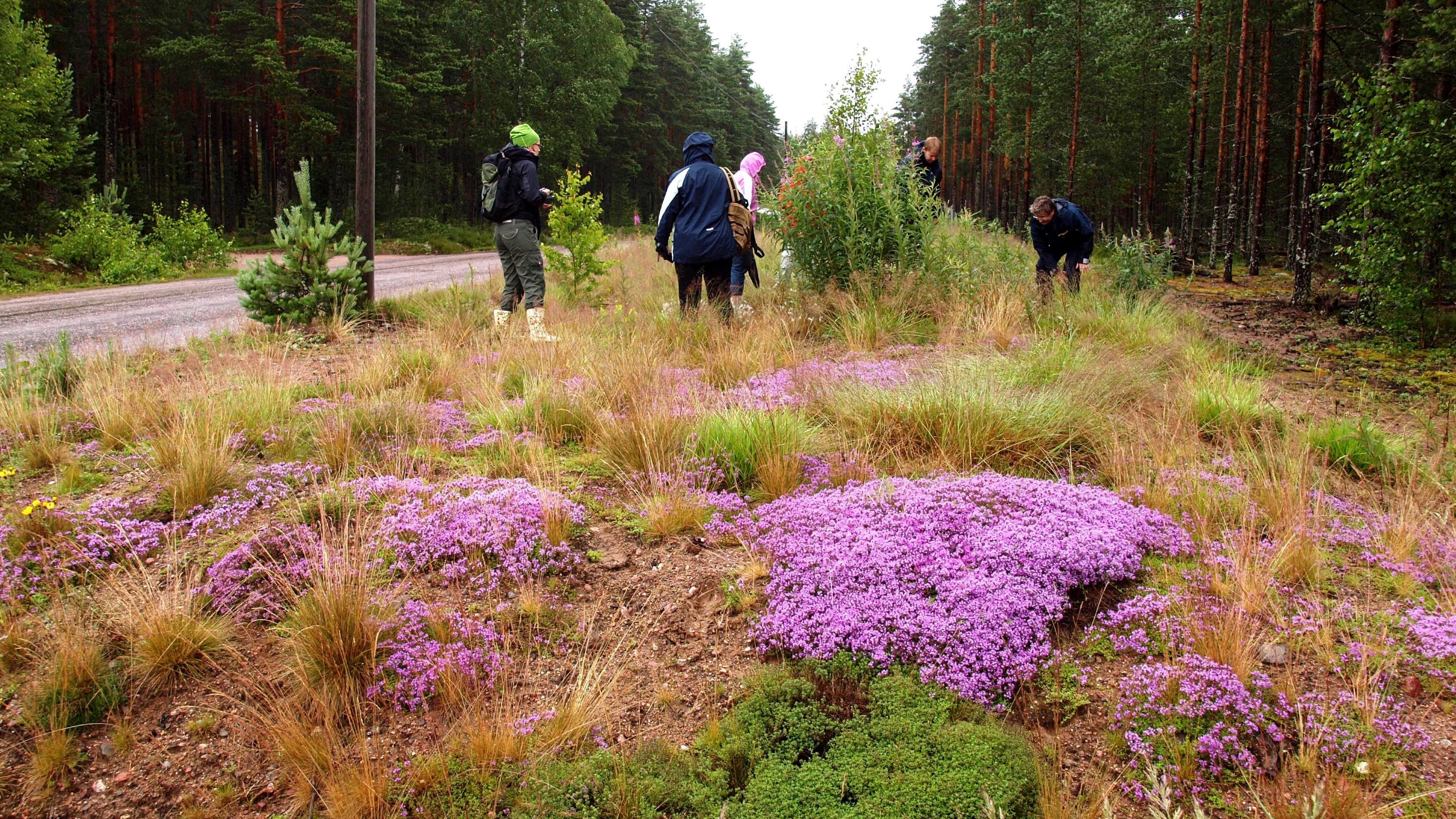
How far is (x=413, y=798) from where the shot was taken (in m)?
2.40

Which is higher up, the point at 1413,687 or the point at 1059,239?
the point at 1059,239

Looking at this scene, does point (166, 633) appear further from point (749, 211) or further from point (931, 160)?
point (931, 160)

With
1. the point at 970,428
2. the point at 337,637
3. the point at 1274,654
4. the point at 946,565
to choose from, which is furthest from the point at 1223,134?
the point at 337,637

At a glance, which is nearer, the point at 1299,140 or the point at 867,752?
the point at 867,752

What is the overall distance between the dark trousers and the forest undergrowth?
2.95m

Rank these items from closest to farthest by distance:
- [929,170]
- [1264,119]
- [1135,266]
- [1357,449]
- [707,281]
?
→ 1. [1357,449]
2. [707,281]
3. [929,170]
4. [1135,266]
5. [1264,119]

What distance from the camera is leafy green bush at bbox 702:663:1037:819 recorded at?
2289 mm

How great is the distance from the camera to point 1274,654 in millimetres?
2908

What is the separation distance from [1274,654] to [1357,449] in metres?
2.93

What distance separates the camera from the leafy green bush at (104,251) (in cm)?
1706

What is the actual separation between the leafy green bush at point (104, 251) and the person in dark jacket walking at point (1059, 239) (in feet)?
58.1

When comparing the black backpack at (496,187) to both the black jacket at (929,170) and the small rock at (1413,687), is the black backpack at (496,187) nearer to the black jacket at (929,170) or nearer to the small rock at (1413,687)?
the black jacket at (929,170)

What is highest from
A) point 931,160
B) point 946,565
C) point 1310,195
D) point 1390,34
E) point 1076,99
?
point 1076,99

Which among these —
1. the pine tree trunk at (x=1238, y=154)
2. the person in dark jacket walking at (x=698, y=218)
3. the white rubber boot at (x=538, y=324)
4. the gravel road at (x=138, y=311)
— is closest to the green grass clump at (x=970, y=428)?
the white rubber boot at (x=538, y=324)
